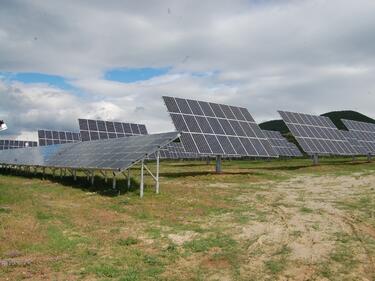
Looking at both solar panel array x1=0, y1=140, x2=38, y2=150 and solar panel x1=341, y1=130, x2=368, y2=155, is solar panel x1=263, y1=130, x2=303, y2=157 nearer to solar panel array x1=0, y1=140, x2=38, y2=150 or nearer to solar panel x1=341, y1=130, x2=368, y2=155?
solar panel x1=341, y1=130, x2=368, y2=155

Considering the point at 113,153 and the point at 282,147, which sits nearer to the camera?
the point at 113,153

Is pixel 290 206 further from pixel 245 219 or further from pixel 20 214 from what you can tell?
pixel 20 214

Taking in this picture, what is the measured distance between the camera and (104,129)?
5259cm

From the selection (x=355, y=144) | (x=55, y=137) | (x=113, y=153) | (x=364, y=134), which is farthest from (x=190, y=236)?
(x=55, y=137)

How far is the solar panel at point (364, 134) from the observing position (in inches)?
1924

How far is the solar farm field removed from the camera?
955cm

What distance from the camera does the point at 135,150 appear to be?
23203 millimetres

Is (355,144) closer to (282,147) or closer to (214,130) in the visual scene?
(282,147)

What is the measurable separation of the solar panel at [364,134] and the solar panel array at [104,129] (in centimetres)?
2880

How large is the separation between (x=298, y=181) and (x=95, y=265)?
2110cm

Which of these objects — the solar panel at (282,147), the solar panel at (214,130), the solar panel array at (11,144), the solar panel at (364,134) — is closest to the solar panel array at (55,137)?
the solar panel array at (11,144)

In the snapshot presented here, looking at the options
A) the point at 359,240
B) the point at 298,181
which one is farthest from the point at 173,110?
the point at 359,240

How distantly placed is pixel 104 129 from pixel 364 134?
115 ft

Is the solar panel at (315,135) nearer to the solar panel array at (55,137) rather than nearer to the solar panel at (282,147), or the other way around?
the solar panel at (282,147)
